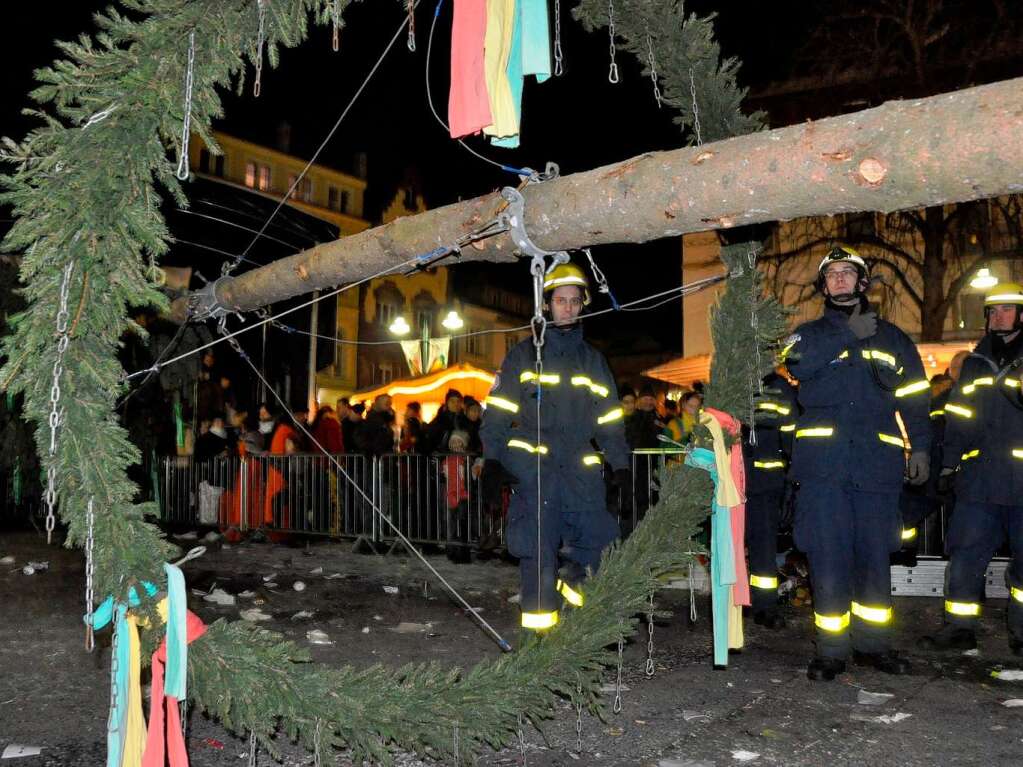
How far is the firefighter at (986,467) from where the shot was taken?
5.76m

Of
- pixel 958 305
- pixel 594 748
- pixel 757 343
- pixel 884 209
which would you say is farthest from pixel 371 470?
pixel 958 305

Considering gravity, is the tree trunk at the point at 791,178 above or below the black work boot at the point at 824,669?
above

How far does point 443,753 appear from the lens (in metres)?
3.30

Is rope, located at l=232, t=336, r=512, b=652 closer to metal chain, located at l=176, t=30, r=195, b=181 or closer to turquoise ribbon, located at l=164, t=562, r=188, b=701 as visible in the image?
turquoise ribbon, located at l=164, t=562, r=188, b=701

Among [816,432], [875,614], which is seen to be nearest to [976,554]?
[875,614]

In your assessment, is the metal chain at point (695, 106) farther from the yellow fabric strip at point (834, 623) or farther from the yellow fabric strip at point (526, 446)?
the yellow fabric strip at point (834, 623)

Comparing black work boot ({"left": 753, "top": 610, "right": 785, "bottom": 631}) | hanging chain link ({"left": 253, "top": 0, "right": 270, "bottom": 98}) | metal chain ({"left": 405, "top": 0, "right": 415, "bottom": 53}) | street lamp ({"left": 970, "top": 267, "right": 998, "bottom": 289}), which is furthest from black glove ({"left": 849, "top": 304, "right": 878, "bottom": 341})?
street lamp ({"left": 970, "top": 267, "right": 998, "bottom": 289})

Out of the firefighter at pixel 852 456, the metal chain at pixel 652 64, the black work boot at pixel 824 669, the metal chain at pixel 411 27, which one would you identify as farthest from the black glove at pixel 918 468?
the metal chain at pixel 411 27

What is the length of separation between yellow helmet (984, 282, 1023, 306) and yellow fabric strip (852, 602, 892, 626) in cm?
233

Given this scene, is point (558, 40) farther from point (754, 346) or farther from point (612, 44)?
point (754, 346)

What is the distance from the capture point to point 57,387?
2.79m

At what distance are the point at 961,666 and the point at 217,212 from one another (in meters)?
8.50

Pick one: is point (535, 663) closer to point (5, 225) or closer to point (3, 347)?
point (3, 347)

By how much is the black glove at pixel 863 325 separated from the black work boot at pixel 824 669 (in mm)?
1881
